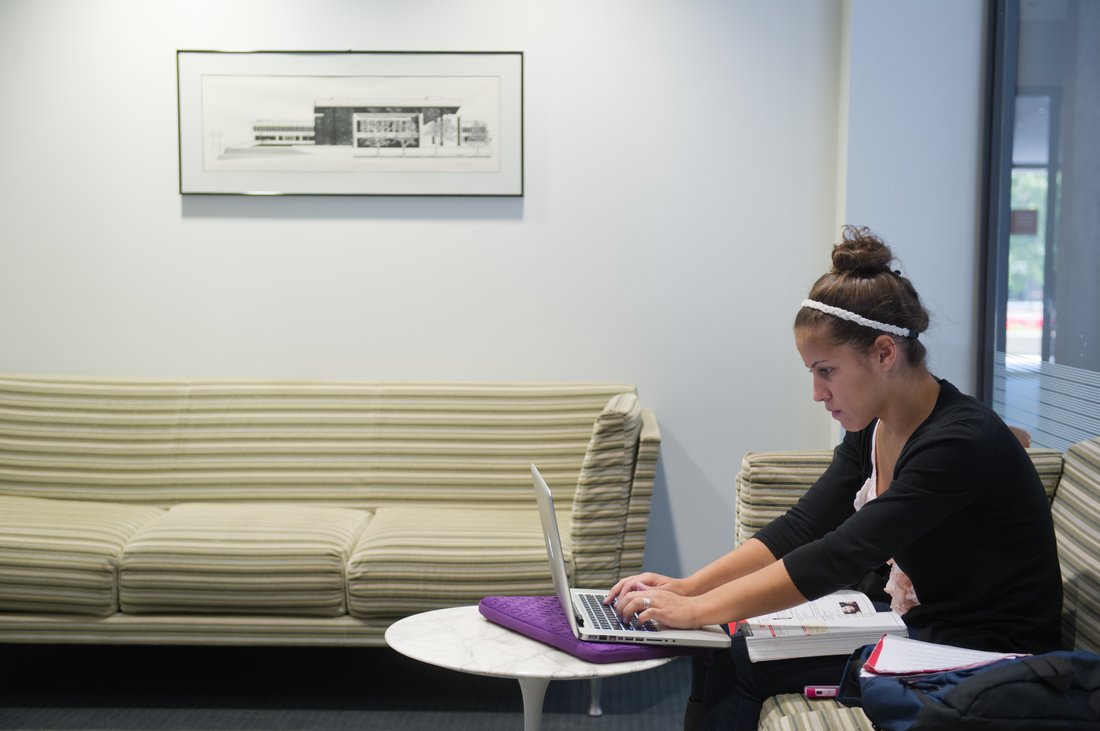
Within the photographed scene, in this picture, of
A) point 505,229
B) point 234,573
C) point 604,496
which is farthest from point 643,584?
point 505,229

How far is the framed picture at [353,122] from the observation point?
12.4ft

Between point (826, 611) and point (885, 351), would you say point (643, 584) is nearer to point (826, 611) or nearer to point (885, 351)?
point (826, 611)

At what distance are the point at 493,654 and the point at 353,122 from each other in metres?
2.38

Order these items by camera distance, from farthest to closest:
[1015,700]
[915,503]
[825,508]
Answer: [825,508]
[915,503]
[1015,700]

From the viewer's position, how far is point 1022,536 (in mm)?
1821

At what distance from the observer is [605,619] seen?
77.5 inches

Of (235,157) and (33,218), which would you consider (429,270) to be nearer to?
(235,157)

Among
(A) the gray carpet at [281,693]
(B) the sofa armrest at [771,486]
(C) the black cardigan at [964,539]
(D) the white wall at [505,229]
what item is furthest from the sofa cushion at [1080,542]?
(D) the white wall at [505,229]

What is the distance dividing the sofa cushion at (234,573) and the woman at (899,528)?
1.28 m

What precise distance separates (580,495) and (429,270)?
118cm

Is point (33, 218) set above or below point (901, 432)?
above

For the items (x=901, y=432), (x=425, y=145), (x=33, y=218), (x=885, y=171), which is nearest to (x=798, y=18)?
(x=885, y=171)

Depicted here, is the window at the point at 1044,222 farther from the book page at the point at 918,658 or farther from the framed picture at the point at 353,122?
the framed picture at the point at 353,122

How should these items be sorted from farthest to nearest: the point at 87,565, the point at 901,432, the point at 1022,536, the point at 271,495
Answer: the point at 271,495, the point at 87,565, the point at 901,432, the point at 1022,536
